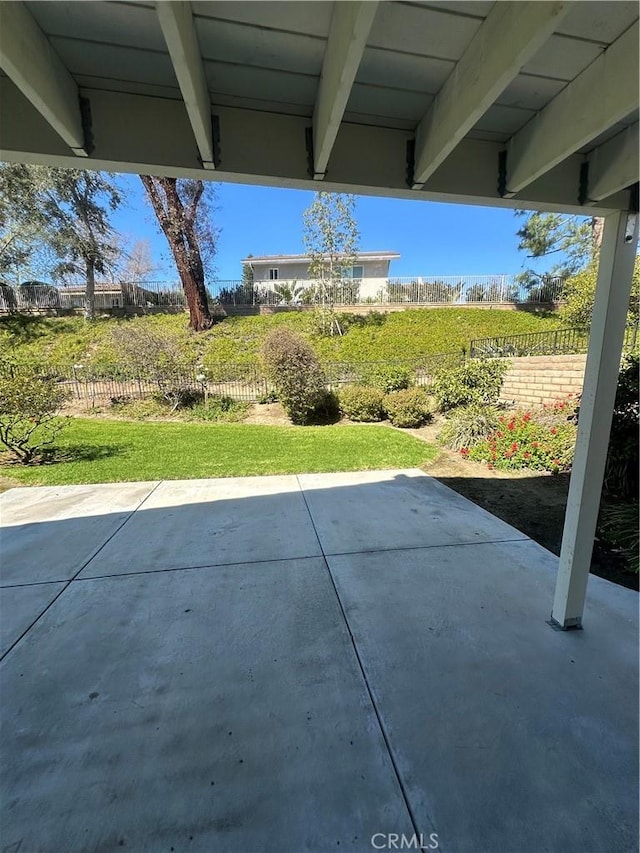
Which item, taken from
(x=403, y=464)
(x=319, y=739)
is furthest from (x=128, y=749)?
(x=403, y=464)

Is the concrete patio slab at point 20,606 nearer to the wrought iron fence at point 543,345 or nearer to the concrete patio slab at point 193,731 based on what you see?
the concrete patio slab at point 193,731

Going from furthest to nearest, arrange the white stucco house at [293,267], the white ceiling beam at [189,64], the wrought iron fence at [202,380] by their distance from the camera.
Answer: the white stucco house at [293,267]
the wrought iron fence at [202,380]
the white ceiling beam at [189,64]

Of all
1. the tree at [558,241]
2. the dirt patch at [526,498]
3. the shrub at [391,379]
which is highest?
the tree at [558,241]

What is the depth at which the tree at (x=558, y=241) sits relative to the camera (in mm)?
18812

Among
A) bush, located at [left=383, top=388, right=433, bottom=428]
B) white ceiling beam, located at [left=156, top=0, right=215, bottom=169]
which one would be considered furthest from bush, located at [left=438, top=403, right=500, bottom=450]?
white ceiling beam, located at [left=156, top=0, right=215, bottom=169]

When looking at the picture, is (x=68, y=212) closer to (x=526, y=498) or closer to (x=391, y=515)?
(x=391, y=515)

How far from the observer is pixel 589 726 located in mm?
1729

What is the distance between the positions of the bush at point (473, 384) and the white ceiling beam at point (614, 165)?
717 cm

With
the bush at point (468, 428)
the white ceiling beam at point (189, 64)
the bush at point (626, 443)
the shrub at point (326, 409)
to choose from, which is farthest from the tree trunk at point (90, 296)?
the bush at point (626, 443)

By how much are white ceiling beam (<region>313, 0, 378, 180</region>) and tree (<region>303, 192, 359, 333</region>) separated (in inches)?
671

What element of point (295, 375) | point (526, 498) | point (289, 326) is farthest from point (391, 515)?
point (289, 326)

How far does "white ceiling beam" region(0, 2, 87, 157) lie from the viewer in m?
1.20

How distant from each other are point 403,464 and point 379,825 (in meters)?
5.19

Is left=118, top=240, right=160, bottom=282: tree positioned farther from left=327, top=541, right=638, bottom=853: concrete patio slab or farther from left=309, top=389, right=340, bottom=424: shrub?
left=327, top=541, right=638, bottom=853: concrete patio slab
